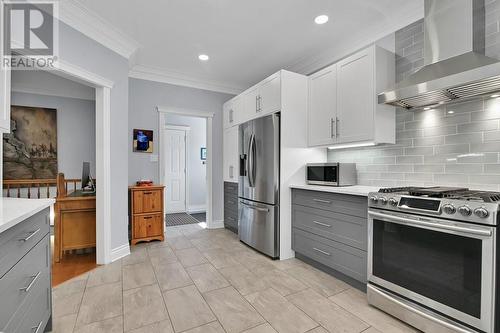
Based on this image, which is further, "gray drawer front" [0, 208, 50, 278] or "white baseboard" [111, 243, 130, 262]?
"white baseboard" [111, 243, 130, 262]

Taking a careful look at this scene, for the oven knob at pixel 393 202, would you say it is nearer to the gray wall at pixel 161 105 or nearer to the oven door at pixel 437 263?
the oven door at pixel 437 263

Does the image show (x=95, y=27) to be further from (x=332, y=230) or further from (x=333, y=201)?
(x=332, y=230)

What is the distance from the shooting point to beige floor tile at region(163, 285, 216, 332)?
5.86ft

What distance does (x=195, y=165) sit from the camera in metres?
6.32

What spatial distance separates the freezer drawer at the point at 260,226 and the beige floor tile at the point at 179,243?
80 centimetres

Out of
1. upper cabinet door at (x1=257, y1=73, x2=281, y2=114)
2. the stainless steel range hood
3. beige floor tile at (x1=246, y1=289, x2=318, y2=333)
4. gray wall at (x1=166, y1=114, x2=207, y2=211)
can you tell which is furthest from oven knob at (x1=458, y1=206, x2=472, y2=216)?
gray wall at (x1=166, y1=114, x2=207, y2=211)

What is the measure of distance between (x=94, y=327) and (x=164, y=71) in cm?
355

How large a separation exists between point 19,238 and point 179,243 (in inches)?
102

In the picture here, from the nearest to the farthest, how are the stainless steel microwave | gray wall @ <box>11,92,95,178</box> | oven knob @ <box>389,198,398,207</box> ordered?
oven knob @ <box>389,198,398,207</box> < the stainless steel microwave < gray wall @ <box>11,92,95,178</box>

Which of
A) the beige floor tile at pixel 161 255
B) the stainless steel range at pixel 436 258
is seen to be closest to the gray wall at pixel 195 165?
the beige floor tile at pixel 161 255

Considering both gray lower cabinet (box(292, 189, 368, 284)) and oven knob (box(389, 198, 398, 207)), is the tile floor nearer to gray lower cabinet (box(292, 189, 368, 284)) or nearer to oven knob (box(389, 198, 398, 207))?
gray lower cabinet (box(292, 189, 368, 284))

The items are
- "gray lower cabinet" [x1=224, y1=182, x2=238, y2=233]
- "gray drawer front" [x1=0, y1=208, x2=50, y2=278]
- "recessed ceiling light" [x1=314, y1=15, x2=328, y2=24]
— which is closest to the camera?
"gray drawer front" [x1=0, y1=208, x2=50, y2=278]

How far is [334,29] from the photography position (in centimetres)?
275

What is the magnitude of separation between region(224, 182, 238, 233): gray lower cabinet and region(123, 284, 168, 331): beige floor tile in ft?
6.52
